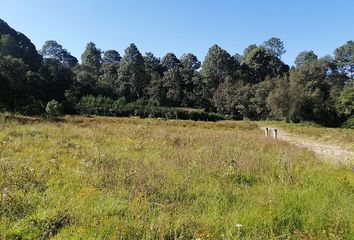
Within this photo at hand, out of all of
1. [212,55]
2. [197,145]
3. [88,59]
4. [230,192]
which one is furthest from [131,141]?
[88,59]

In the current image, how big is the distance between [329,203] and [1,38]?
63395mm

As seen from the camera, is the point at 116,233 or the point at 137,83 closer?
the point at 116,233

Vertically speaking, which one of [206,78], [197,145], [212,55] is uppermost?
[212,55]

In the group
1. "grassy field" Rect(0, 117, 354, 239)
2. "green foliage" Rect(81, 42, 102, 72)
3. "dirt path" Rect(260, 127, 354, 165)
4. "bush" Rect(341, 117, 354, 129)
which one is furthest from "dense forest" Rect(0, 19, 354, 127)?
"grassy field" Rect(0, 117, 354, 239)

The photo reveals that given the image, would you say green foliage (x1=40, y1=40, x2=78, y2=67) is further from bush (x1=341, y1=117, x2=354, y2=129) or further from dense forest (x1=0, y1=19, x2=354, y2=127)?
bush (x1=341, y1=117, x2=354, y2=129)

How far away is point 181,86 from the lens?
246ft

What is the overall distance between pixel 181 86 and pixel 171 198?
69384 mm

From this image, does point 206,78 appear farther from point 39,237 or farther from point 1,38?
point 39,237

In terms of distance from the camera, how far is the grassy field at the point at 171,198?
180 inches

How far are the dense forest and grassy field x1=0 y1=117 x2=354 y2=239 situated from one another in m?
27.0

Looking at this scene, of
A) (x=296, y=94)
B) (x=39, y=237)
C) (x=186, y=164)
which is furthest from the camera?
(x=296, y=94)

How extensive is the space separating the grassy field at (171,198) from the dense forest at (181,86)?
27.0 meters

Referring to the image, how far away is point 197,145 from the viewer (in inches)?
513

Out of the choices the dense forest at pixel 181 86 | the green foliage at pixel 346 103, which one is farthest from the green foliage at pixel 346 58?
the green foliage at pixel 346 103
